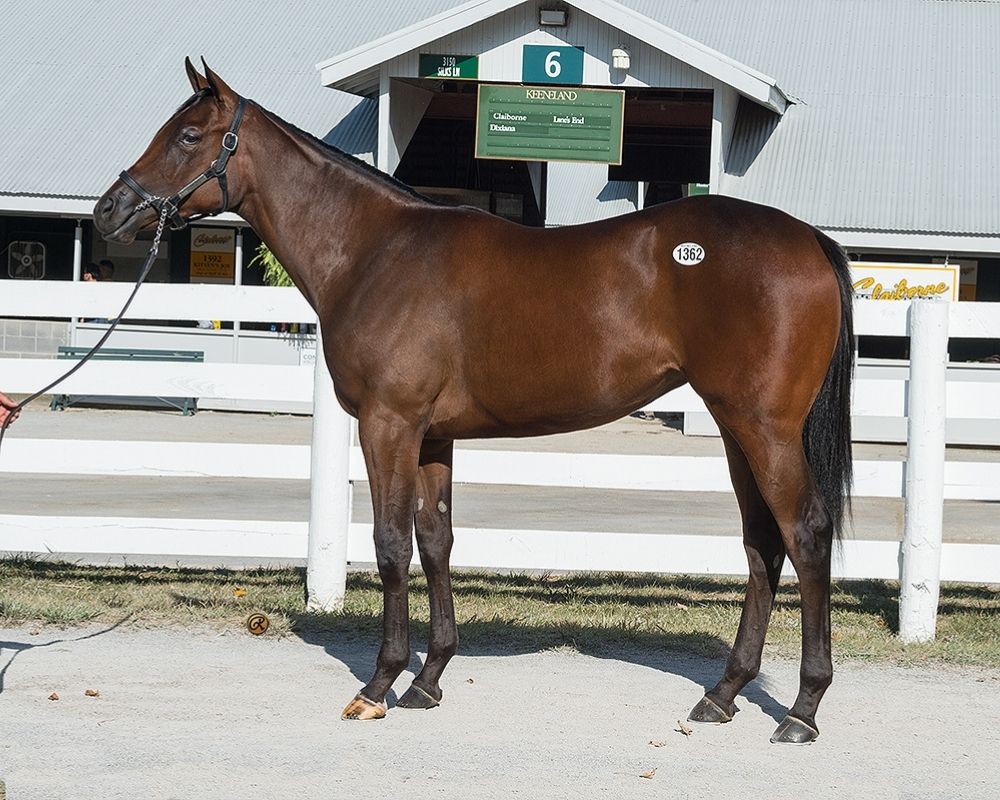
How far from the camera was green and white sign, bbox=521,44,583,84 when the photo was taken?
711 inches

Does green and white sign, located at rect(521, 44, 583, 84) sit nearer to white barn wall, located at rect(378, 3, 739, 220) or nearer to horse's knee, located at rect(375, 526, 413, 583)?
white barn wall, located at rect(378, 3, 739, 220)

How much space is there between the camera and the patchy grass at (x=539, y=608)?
21.6 feet

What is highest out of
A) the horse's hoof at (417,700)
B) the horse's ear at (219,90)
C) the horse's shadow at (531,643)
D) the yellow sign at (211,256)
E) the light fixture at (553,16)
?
the light fixture at (553,16)

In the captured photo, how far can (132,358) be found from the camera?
19.1 m

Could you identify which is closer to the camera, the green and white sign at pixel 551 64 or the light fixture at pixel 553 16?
the light fixture at pixel 553 16

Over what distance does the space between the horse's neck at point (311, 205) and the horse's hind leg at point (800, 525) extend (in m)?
1.75

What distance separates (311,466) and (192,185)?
204cm

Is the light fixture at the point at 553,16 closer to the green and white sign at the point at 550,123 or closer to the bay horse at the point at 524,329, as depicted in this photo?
the green and white sign at the point at 550,123

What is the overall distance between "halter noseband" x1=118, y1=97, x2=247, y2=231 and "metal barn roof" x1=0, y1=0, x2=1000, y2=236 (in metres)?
14.2

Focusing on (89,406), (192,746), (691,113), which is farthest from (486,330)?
(691,113)

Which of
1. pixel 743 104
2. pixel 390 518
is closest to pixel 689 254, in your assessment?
pixel 390 518

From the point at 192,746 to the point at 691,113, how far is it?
718 inches

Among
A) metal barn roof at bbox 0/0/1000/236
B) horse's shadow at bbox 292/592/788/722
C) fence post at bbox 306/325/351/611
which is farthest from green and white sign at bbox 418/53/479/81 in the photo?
horse's shadow at bbox 292/592/788/722

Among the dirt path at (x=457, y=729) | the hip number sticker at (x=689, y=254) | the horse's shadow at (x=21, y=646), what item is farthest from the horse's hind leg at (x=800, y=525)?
the horse's shadow at (x=21, y=646)
